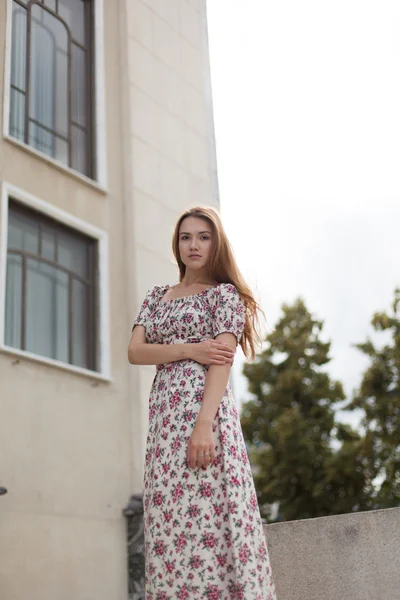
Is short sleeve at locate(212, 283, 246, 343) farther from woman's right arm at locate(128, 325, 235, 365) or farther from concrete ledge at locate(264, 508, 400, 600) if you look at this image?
concrete ledge at locate(264, 508, 400, 600)

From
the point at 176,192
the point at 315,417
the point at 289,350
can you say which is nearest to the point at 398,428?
the point at 315,417

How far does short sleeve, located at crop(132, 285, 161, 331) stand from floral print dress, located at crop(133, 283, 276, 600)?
9.4 inches

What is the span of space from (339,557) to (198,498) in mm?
1383

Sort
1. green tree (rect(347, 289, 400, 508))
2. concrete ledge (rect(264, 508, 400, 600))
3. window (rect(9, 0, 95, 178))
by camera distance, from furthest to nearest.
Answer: green tree (rect(347, 289, 400, 508)) < window (rect(9, 0, 95, 178)) < concrete ledge (rect(264, 508, 400, 600))

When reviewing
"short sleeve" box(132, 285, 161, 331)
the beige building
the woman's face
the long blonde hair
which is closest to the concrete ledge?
the long blonde hair

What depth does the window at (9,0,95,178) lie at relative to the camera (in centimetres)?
862

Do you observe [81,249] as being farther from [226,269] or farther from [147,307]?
[226,269]

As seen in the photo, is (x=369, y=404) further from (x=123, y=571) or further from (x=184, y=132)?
(x=123, y=571)

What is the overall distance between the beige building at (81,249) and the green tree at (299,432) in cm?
1092

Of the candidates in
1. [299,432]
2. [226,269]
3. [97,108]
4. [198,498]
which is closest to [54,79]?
[97,108]

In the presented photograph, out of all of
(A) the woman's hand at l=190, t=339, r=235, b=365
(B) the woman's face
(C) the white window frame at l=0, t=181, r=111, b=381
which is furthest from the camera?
(C) the white window frame at l=0, t=181, r=111, b=381

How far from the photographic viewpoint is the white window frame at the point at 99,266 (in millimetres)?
7461

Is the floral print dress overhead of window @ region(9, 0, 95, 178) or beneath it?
beneath

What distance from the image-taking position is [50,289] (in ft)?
27.4
